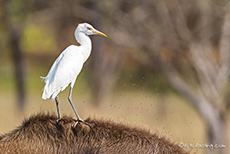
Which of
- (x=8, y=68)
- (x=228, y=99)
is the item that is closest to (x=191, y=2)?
(x=228, y=99)

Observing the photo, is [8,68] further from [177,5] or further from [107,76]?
[177,5]

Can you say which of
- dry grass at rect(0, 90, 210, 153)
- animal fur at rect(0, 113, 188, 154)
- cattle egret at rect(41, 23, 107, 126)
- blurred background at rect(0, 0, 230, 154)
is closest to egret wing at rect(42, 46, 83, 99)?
cattle egret at rect(41, 23, 107, 126)

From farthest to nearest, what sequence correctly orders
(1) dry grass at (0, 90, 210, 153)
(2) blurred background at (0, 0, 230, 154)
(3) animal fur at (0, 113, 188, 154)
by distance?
(2) blurred background at (0, 0, 230, 154) → (1) dry grass at (0, 90, 210, 153) → (3) animal fur at (0, 113, 188, 154)

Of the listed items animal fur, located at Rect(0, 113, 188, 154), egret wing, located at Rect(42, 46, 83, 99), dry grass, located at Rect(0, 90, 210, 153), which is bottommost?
dry grass, located at Rect(0, 90, 210, 153)

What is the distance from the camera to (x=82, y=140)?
397cm

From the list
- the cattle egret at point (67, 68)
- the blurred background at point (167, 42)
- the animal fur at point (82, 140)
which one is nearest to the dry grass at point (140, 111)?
the blurred background at point (167, 42)

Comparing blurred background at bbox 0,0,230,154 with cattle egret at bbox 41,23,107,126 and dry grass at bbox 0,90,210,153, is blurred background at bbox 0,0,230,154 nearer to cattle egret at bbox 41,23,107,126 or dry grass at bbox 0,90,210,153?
dry grass at bbox 0,90,210,153

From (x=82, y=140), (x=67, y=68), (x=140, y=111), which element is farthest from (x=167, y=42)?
(x=82, y=140)

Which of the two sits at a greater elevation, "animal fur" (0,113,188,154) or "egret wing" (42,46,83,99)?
"egret wing" (42,46,83,99)

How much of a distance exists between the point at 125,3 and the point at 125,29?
158 cm

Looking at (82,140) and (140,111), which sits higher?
(82,140)

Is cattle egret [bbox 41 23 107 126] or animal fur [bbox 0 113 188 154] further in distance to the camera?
cattle egret [bbox 41 23 107 126]

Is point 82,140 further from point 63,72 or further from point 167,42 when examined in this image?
point 167,42

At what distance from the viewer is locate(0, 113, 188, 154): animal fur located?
391 cm
